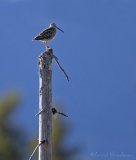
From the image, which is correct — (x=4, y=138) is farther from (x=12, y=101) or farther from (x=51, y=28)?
(x=51, y=28)

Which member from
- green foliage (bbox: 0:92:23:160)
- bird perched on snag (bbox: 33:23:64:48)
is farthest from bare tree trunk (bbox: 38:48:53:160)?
green foliage (bbox: 0:92:23:160)

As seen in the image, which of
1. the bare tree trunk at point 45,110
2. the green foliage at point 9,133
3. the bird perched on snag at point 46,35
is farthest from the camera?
the green foliage at point 9,133

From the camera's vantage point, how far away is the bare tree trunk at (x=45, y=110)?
41.0ft

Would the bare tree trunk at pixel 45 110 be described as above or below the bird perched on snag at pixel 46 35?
below

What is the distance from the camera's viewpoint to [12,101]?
45.5 meters

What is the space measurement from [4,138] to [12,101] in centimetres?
470

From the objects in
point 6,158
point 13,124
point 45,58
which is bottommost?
point 45,58

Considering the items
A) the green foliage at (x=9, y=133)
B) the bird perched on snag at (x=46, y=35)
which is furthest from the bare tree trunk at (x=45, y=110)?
the green foliage at (x=9, y=133)

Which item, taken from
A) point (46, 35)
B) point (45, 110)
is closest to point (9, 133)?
point (46, 35)

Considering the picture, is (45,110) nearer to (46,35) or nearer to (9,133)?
(46,35)

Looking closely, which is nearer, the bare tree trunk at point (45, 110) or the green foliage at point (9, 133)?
the bare tree trunk at point (45, 110)

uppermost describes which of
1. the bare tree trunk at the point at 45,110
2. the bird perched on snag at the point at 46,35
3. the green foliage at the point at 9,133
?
the green foliage at the point at 9,133

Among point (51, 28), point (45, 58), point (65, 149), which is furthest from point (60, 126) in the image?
point (45, 58)

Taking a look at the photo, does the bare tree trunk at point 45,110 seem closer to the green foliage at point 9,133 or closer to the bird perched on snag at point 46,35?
the bird perched on snag at point 46,35
